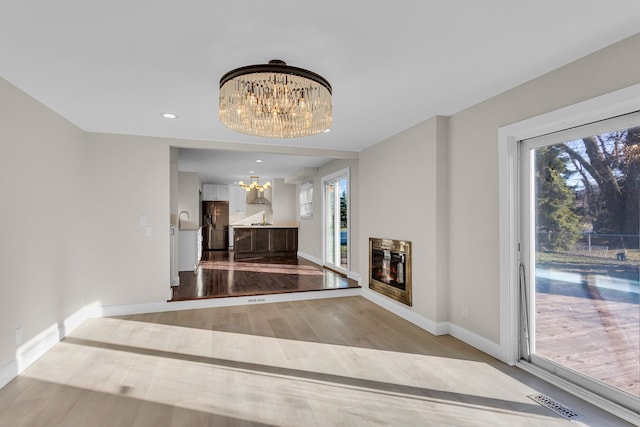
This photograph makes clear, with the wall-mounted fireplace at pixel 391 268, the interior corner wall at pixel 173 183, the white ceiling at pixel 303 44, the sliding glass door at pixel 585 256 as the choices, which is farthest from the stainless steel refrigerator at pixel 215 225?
the sliding glass door at pixel 585 256

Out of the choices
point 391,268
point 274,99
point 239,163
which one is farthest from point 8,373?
point 239,163

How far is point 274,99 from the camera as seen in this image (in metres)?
2.19

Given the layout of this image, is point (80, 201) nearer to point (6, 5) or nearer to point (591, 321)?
point (6, 5)

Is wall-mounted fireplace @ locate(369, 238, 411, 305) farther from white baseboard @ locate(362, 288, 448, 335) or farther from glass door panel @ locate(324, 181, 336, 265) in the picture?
glass door panel @ locate(324, 181, 336, 265)

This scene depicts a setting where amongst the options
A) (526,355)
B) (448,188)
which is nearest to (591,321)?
(526,355)

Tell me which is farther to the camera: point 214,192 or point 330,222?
point 214,192

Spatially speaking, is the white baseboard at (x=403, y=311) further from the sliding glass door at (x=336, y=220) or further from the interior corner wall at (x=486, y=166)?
the sliding glass door at (x=336, y=220)

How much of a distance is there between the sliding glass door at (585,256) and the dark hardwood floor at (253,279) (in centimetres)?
299

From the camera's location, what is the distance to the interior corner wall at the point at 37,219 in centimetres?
261

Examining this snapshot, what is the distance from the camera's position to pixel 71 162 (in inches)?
147

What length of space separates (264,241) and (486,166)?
701 centimetres

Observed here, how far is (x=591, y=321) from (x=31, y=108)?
4916 millimetres

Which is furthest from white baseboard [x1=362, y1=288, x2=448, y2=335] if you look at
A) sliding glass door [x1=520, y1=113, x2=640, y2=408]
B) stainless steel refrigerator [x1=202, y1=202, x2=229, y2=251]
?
stainless steel refrigerator [x1=202, y1=202, x2=229, y2=251]

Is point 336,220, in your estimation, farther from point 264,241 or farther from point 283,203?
point 283,203
